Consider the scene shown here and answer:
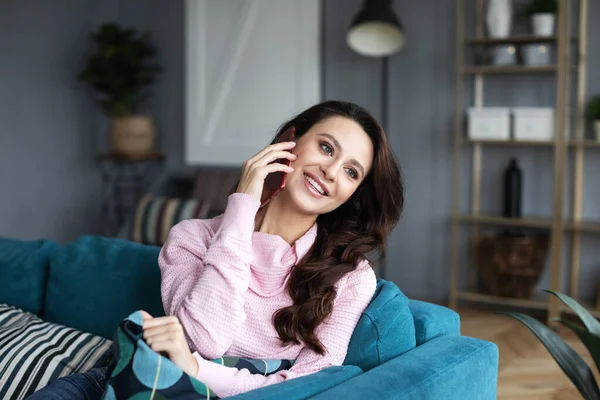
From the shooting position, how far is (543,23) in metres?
4.15

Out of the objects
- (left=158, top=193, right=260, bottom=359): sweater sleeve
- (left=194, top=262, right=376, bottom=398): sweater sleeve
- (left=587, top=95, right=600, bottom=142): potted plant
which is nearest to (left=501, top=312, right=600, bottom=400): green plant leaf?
(left=194, top=262, right=376, bottom=398): sweater sleeve

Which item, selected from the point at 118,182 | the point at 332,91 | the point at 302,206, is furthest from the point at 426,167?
the point at 302,206

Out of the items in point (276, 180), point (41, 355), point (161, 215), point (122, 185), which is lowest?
point (41, 355)

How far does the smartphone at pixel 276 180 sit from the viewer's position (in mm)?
1743

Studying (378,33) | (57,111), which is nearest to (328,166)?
(378,33)

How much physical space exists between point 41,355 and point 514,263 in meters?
3.11

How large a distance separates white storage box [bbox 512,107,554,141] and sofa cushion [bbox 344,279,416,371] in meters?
2.83

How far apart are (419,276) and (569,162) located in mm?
1237

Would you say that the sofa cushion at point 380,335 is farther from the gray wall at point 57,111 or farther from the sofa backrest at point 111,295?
the gray wall at point 57,111

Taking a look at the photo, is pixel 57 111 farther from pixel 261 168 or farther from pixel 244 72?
pixel 261 168

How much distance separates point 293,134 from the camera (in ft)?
5.84

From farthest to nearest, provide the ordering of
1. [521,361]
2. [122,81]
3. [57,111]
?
[57,111]
[122,81]
[521,361]

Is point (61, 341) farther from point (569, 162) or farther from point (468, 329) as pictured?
point (569, 162)

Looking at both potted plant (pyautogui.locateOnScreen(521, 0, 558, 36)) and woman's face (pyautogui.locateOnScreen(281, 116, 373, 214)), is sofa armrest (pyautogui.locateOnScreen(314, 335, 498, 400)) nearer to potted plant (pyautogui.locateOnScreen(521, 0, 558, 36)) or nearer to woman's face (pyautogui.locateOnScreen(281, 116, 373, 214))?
woman's face (pyautogui.locateOnScreen(281, 116, 373, 214))
